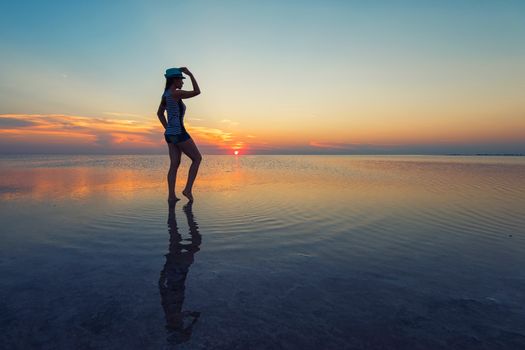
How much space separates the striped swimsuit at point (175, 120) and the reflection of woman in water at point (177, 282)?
3.39 meters

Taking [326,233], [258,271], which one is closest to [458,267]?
[326,233]

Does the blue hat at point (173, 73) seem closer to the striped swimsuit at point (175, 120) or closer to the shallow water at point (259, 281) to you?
the striped swimsuit at point (175, 120)

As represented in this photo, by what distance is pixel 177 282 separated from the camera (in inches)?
117

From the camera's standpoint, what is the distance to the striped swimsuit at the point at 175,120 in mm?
7715

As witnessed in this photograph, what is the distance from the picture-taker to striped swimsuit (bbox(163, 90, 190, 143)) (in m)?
7.72

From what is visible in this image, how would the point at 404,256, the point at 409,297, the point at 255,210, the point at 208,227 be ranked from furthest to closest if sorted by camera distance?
the point at 255,210, the point at 208,227, the point at 404,256, the point at 409,297

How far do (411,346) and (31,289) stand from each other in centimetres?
320

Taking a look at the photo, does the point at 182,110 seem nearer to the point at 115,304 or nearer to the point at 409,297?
the point at 115,304

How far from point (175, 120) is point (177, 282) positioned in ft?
18.4

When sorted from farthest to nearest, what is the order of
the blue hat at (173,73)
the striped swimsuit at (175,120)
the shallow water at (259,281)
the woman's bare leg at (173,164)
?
the woman's bare leg at (173,164)
the striped swimsuit at (175,120)
the blue hat at (173,73)
the shallow water at (259,281)

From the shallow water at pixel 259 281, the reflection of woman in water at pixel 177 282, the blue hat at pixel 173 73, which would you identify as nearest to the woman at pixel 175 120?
the blue hat at pixel 173 73

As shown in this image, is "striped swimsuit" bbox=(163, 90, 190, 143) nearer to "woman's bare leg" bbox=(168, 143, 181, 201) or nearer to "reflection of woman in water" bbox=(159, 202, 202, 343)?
"woman's bare leg" bbox=(168, 143, 181, 201)

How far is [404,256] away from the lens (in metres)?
3.87

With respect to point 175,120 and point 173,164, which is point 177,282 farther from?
point 175,120
